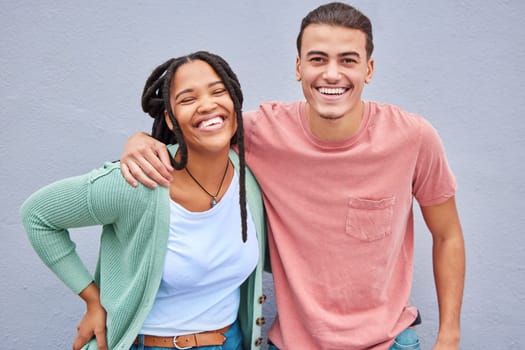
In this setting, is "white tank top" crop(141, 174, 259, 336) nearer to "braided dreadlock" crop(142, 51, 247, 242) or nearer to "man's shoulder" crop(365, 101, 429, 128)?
"braided dreadlock" crop(142, 51, 247, 242)

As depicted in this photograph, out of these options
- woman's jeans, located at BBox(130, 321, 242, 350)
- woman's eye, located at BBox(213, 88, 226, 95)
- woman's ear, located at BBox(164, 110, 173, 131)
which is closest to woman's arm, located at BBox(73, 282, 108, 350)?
woman's jeans, located at BBox(130, 321, 242, 350)

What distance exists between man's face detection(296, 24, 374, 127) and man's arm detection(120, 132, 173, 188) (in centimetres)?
55

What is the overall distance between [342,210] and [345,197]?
0.16ft

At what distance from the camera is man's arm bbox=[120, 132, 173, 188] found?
1983 mm

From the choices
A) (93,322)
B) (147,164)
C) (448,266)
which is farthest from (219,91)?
(448,266)

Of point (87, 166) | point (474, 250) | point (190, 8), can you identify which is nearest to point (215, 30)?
point (190, 8)

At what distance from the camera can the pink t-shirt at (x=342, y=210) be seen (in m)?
2.21

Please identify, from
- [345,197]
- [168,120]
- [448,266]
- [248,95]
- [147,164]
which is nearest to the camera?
[147,164]

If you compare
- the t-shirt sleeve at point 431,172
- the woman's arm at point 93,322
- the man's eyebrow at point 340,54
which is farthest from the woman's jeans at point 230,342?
the man's eyebrow at point 340,54

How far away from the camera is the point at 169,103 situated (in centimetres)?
204

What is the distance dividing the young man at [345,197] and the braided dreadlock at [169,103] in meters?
0.11

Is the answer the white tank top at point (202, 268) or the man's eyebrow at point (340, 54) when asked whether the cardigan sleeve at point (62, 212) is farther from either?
the man's eyebrow at point (340, 54)

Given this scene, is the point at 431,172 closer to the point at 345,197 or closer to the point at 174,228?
the point at 345,197

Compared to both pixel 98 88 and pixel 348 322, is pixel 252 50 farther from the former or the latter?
pixel 348 322
